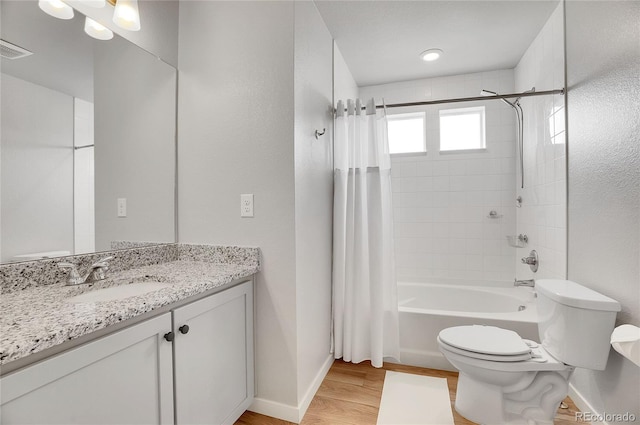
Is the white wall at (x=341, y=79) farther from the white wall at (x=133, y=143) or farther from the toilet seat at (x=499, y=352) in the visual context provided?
the toilet seat at (x=499, y=352)

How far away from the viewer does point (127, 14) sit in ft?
4.75

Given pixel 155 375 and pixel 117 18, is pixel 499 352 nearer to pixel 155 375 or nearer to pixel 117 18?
pixel 155 375

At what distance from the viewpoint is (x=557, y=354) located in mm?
1438

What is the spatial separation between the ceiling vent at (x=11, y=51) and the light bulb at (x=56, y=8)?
0.23 m

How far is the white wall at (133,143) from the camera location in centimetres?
147

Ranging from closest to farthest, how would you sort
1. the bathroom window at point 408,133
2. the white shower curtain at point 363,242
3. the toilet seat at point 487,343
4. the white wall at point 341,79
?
the toilet seat at point 487,343 → the white shower curtain at point 363,242 → the white wall at point 341,79 → the bathroom window at point 408,133

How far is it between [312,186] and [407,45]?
1.51 m

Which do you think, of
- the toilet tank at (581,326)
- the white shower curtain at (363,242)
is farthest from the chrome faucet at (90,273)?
the toilet tank at (581,326)

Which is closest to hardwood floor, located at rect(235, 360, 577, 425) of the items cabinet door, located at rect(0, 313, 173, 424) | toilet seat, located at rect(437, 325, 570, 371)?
toilet seat, located at rect(437, 325, 570, 371)

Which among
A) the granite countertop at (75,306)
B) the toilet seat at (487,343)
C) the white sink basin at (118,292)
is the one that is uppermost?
the granite countertop at (75,306)

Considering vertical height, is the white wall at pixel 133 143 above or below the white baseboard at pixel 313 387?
above

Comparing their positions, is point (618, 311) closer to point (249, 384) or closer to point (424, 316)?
point (424, 316)

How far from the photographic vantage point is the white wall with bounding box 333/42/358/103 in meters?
2.37

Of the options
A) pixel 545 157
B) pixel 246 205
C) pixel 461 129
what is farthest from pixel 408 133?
pixel 246 205
